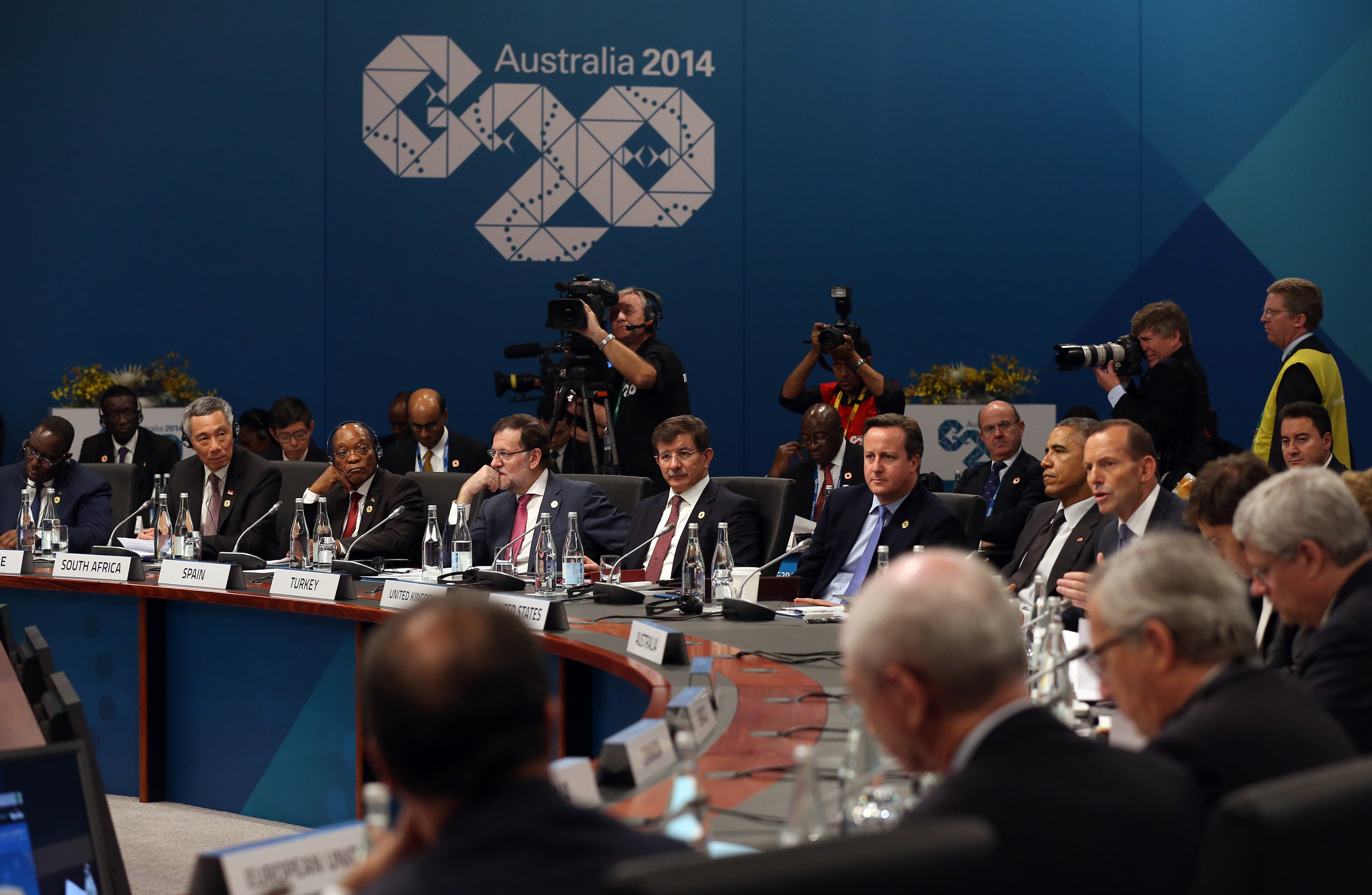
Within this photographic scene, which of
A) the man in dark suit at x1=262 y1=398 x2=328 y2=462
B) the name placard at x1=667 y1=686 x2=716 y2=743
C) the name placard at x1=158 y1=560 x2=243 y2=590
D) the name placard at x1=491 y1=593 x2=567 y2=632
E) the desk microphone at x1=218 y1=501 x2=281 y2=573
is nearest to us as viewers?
the name placard at x1=667 y1=686 x2=716 y2=743

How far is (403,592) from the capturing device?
3703 millimetres

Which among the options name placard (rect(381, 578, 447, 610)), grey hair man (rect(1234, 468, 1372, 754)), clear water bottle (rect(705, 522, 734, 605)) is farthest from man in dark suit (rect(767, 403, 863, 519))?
grey hair man (rect(1234, 468, 1372, 754))

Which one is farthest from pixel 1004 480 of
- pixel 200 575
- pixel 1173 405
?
pixel 200 575

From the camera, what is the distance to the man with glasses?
500 centimetres

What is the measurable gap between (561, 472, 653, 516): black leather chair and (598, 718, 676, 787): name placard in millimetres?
2972

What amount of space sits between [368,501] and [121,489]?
1246 mm

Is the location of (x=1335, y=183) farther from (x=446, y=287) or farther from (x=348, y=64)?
(x=348, y=64)

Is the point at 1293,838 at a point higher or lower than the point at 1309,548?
lower

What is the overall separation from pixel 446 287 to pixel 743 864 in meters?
7.61

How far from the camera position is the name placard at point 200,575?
13.5 feet

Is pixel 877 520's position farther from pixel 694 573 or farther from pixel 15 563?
pixel 15 563

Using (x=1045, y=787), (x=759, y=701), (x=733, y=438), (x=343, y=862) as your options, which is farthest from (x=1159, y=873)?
(x=733, y=438)

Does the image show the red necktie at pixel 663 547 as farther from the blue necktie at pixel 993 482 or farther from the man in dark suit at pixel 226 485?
the blue necktie at pixel 993 482

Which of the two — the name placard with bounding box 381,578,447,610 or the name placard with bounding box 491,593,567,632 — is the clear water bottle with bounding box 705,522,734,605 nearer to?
the name placard with bounding box 491,593,567,632
